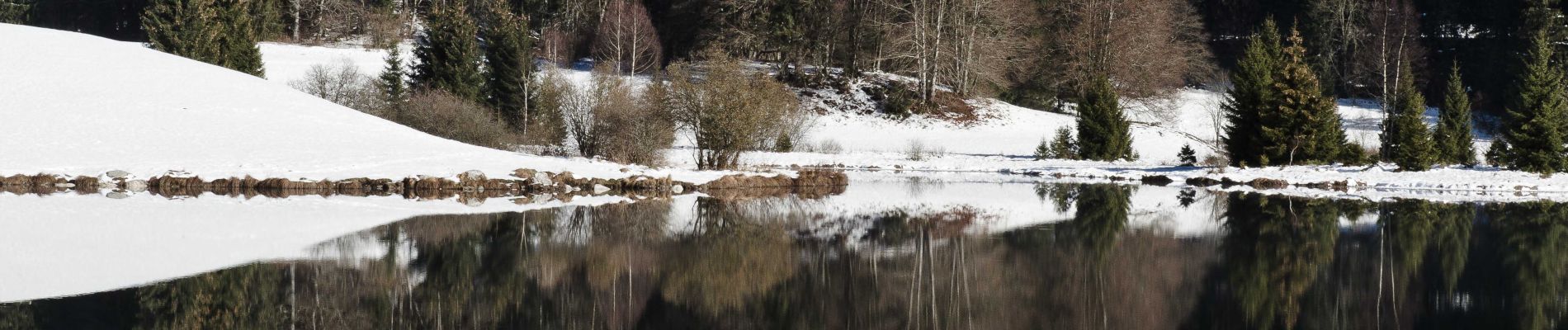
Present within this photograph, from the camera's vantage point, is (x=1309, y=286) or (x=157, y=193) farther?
(x=157, y=193)

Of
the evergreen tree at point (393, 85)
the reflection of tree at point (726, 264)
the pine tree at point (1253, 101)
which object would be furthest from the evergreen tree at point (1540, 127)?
the evergreen tree at point (393, 85)

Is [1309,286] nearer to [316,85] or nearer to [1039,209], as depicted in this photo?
[1039,209]

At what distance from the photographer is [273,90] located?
1448 inches

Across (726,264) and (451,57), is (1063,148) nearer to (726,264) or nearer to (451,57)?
(451,57)

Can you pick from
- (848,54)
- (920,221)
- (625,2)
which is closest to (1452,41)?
(848,54)

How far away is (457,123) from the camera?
39625 millimetres

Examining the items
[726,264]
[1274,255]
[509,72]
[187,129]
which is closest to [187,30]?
[509,72]

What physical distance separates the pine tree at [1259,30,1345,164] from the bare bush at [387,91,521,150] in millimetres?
23908

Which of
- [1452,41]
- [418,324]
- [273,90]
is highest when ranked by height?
[1452,41]

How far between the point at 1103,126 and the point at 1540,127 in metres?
16.1

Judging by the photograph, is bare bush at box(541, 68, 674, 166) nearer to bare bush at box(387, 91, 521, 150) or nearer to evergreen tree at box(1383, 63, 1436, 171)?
bare bush at box(387, 91, 521, 150)

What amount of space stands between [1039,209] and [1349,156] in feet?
67.1

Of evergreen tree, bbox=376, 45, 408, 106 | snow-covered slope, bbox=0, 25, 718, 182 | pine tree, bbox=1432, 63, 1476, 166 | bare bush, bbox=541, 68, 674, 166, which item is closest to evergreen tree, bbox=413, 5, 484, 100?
evergreen tree, bbox=376, 45, 408, 106

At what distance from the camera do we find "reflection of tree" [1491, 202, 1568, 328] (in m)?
9.64
